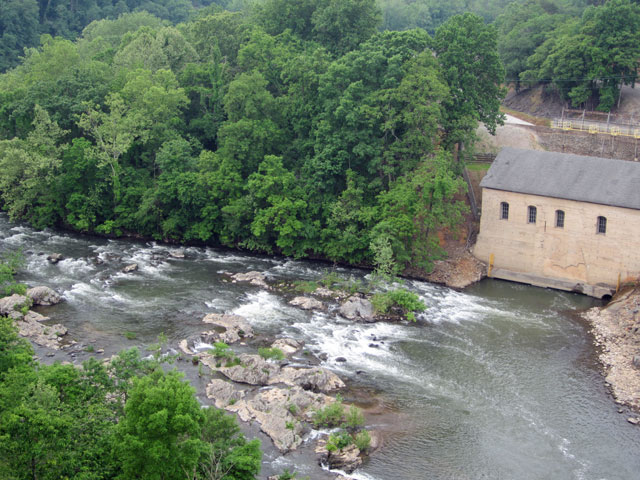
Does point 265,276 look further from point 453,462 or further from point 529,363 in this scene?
point 453,462

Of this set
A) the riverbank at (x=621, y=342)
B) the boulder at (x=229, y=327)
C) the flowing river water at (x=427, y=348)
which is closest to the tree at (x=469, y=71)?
the flowing river water at (x=427, y=348)

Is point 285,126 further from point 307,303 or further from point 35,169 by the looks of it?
point 35,169

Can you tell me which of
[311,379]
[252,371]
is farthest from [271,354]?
[311,379]

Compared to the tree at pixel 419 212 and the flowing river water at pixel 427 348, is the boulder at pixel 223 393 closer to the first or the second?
the flowing river water at pixel 427 348

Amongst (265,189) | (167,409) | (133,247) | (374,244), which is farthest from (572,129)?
(167,409)

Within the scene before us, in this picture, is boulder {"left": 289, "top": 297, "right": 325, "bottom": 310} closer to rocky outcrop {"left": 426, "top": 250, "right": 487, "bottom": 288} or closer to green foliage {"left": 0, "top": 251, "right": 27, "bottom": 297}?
rocky outcrop {"left": 426, "top": 250, "right": 487, "bottom": 288}
